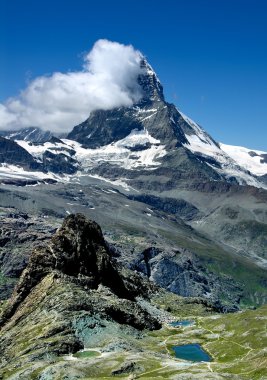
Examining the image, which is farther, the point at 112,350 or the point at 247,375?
the point at 112,350

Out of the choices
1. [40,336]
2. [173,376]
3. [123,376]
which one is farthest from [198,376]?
[40,336]

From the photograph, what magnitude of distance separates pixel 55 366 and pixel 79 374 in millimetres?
7803

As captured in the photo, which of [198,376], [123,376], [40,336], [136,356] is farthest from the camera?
[40,336]

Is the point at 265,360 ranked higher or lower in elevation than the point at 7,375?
higher

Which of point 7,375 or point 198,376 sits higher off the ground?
point 198,376

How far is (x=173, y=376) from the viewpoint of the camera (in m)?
155

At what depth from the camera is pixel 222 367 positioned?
179 meters

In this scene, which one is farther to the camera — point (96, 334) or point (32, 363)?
point (96, 334)

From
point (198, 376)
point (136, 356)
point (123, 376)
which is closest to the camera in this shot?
point (198, 376)

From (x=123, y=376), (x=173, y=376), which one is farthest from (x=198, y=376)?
(x=123, y=376)

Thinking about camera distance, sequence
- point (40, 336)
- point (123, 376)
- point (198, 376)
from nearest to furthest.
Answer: point (198, 376) → point (123, 376) → point (40, 336)

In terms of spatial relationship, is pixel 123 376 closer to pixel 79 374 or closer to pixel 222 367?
pixel 79 374

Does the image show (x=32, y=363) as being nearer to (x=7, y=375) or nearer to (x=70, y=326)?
(x=7, y=375)

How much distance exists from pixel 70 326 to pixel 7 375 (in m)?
37.0
